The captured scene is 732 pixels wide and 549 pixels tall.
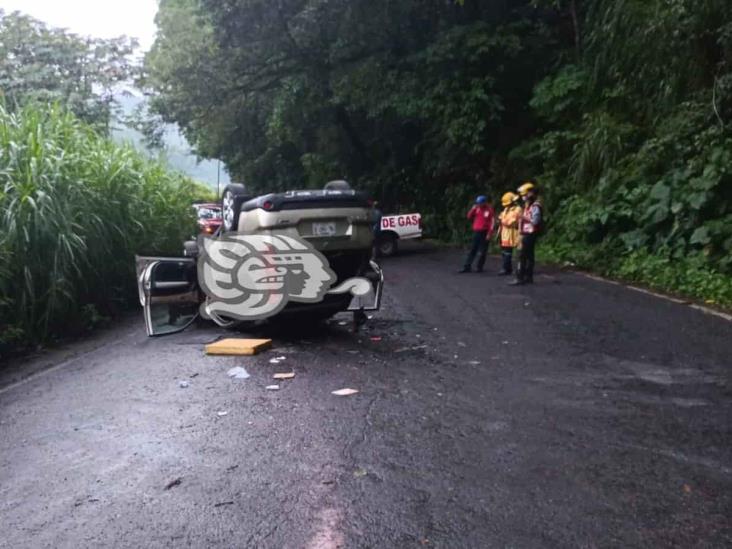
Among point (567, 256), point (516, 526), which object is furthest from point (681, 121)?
point (516, 526)

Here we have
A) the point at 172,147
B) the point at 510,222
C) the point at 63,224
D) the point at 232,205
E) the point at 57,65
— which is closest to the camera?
the point at 232,205

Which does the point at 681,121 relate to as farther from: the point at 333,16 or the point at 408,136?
the point at 408,136

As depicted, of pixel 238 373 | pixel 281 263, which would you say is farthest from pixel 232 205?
pixel 238 373

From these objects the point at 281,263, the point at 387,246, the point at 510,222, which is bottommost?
the point at 387,246

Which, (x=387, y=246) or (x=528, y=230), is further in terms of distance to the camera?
(x=387, y=246)

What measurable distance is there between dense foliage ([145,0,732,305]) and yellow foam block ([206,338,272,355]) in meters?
6.42

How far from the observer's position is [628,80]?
1656cm

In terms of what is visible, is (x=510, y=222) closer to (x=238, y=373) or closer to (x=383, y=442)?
(x=238, y=373)

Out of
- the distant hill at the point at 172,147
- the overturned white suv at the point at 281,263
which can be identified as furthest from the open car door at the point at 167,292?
the distant hill at the point at 172,147

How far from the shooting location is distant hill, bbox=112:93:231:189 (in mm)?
13373

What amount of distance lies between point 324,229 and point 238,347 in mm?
1459

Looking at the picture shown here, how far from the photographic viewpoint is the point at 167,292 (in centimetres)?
845

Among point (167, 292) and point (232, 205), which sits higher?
point (232, 205)

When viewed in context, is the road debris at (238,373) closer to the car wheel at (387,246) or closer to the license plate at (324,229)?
the license plate at (324,229)
